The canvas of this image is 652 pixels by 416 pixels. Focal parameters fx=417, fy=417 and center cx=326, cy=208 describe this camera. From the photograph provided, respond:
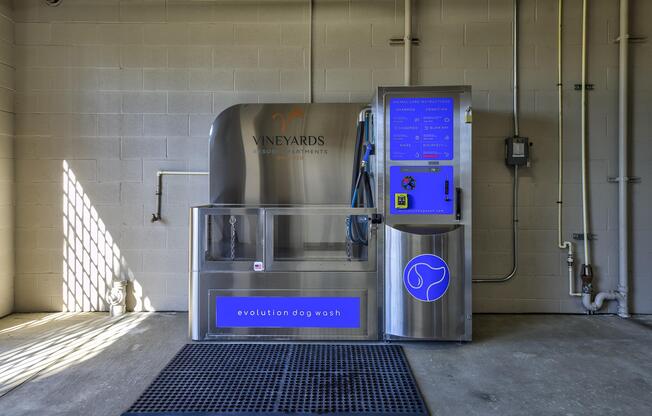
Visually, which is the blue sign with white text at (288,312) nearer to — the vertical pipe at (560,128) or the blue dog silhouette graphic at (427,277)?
the blue dog silhouette graphic at (427,277)

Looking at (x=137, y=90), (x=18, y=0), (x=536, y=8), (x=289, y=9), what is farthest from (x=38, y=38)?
(x=536, y=8)

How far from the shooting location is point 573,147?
349 cm

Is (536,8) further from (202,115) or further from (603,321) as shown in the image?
(202,115)

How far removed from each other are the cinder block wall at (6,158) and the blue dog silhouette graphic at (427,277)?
10.6 ft

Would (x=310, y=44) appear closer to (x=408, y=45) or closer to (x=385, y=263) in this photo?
(x=408, y=45)

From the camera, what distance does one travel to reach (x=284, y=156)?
343 centimetres

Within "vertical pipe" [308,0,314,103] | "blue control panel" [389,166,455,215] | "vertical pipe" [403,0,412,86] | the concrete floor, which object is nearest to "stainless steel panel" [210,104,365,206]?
"vertical pipe" [308,0,314,103]

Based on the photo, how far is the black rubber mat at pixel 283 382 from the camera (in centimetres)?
195

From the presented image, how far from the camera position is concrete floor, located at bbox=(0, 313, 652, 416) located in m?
2.01

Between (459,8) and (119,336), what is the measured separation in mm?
3709

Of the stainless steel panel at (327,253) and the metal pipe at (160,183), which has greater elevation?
the metal pipe at (160,183)

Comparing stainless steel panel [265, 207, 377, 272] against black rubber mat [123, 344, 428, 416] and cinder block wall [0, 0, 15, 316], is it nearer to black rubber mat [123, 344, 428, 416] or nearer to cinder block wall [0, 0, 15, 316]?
black rubber mat [123, 344, 428, 416]

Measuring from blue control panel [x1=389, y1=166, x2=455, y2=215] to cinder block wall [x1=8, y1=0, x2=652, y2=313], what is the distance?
910 mm

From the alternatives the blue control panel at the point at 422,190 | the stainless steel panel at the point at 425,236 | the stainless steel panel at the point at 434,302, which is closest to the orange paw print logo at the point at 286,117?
the stainless steel panel at the point at 425,236
